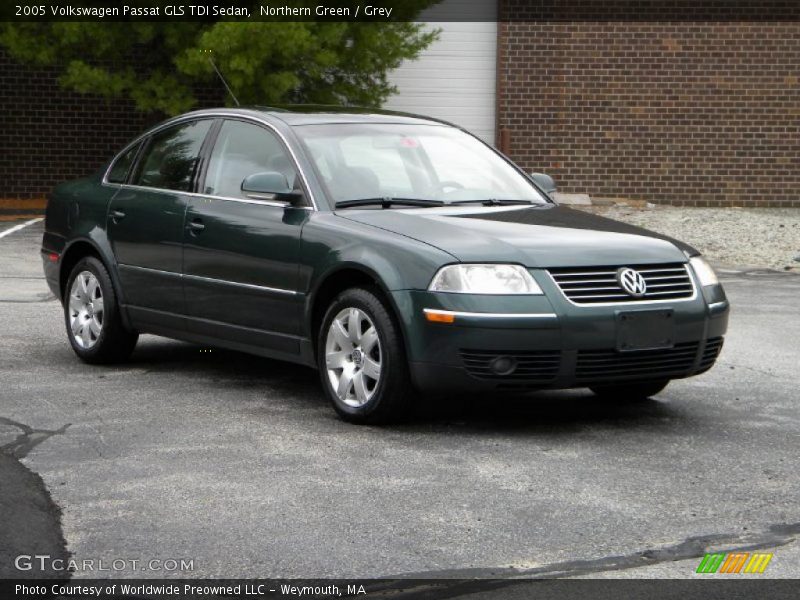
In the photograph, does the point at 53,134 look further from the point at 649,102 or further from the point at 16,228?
the point at 649,102

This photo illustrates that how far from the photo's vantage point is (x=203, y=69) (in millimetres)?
19844

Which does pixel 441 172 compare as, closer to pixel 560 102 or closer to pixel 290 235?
pixel 290 235

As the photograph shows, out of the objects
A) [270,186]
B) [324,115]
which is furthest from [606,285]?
[324,115]

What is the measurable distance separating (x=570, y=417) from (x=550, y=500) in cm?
188

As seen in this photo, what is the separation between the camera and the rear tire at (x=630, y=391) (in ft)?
25.7

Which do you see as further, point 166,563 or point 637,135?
point 637,135

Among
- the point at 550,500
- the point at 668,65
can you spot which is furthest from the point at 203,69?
the point at 550,500

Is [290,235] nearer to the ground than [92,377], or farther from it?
farther from it

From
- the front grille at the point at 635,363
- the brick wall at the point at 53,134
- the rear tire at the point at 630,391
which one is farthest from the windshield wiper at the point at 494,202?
the brick wall at the point at 53,134

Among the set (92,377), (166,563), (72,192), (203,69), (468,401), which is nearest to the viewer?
(166,563)

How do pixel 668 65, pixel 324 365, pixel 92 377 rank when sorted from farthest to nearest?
pixel 668 65, pixel 92 377, pixel 324 365

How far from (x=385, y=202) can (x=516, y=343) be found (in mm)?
1324

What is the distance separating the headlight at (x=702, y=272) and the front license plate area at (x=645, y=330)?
41 centimetres

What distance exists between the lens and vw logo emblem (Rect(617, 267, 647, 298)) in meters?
7.00
